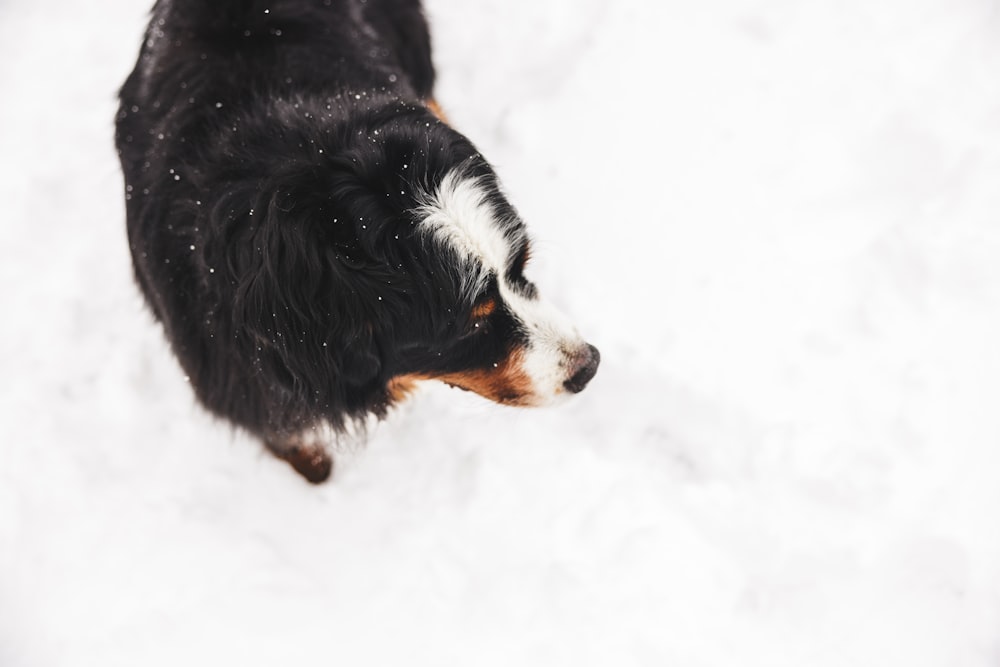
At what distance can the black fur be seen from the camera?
1.47 metres

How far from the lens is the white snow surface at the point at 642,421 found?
2291 millimetres

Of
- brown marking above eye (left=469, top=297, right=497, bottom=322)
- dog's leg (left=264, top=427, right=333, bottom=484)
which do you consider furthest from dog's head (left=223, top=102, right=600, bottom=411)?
dog's leg (left=264, top=427, right=333, bottom=484)

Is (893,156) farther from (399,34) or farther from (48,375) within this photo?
(48,375)

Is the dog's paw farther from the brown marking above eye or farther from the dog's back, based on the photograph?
the dog's back

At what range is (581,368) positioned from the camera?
1.91 m

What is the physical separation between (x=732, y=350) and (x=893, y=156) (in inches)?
40.9

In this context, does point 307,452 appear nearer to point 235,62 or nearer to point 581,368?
point 581,368

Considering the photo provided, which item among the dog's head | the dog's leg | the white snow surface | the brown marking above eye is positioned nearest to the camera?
the dog's head

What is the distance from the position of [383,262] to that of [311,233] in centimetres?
17

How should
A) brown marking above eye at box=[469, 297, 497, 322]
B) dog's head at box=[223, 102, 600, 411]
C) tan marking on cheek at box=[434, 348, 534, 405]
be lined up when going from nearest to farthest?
dog's head at box=[223, 102, 600, 411]
brown marking above eye at box=[469, 297, 497, 322]
tan marking on cheek at box=[434, 348, 534, 405]

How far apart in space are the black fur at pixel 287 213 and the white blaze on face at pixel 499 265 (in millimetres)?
36

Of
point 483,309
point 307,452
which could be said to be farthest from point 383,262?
point 307,452

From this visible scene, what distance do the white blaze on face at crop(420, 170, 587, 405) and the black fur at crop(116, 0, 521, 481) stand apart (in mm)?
36

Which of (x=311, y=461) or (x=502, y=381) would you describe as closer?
(x=502, y=381)
